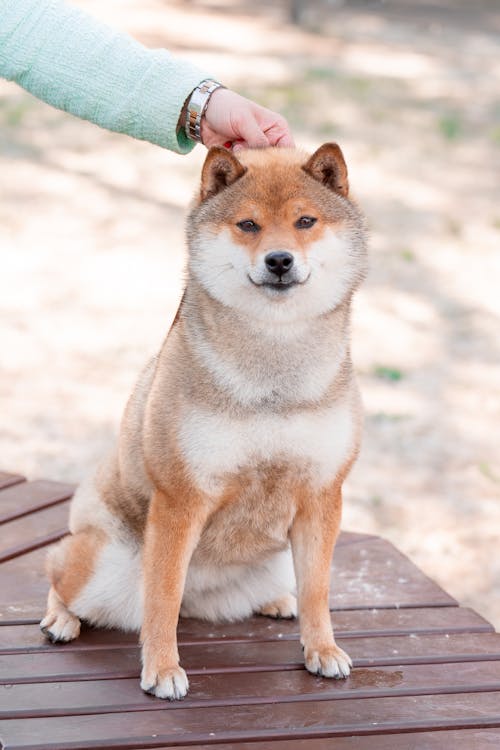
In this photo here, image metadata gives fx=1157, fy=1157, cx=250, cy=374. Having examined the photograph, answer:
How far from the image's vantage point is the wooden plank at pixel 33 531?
3.39 metres

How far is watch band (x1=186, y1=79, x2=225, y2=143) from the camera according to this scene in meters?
2.90

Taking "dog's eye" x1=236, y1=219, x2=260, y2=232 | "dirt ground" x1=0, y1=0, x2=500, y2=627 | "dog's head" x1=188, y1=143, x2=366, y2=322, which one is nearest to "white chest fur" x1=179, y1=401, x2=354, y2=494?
"dog's head" x1=188, y1=143, x2=366, y2=322

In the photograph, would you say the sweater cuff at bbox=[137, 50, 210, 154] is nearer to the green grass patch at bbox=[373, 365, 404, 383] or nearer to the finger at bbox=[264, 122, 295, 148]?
the finger at bbox=[264, 122, 295, 148]

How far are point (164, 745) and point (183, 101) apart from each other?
1.54 m

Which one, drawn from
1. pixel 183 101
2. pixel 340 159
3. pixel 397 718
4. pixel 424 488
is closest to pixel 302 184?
pixel 340 159

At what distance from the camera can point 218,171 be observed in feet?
8.75

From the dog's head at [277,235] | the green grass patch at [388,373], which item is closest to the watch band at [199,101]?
the dog's head at [277,235]

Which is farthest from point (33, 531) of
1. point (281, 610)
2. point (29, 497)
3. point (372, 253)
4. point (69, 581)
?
point (372, 253)

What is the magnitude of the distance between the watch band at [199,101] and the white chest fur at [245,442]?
31.1 inches

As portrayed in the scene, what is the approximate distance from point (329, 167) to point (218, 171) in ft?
0.85

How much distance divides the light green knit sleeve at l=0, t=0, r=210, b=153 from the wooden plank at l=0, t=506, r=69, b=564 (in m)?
1.25

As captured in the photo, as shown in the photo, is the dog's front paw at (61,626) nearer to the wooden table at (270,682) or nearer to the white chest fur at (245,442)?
the wooden table at (270,682)

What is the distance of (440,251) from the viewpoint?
25.4ft

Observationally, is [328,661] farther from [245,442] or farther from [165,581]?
[245,442]
